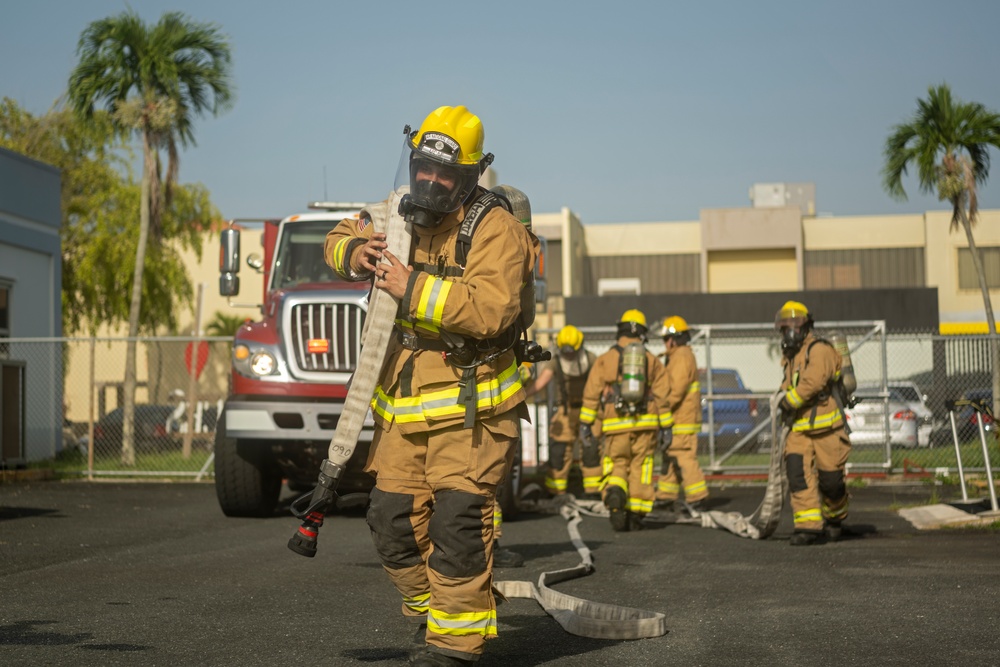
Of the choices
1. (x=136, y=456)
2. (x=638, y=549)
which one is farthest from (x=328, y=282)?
(x=136, y=456)

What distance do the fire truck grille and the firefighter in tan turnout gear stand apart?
20.5 feet

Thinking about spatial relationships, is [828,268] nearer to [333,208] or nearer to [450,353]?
[333,208]

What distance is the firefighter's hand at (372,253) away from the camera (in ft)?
16.0

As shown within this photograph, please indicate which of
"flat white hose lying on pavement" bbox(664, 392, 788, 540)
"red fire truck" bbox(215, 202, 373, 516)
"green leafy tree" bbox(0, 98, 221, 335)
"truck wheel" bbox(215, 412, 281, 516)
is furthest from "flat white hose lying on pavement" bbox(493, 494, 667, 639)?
"green leafy tree" bbox(0, 98, 221, 335)

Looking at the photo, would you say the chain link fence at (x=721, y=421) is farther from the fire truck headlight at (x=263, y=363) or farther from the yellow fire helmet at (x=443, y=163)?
the yellow fire helmet at (x=443, y=163)

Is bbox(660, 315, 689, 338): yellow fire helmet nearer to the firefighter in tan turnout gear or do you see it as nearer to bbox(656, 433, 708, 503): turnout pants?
bbox(656, 433, 708, 503): turnout pants

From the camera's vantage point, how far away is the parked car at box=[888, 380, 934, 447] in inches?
741

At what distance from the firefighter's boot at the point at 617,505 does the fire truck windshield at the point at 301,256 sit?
3428mm

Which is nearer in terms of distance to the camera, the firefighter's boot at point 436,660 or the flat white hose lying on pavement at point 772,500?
the firefighter's boot at point 436,660

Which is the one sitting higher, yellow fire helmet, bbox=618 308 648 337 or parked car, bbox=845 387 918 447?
yellow fire helmet, bbox=618 308 648 337

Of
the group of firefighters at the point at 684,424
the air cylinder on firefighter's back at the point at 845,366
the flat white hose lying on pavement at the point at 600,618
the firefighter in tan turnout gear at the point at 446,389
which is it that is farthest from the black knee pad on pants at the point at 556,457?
the firefighter in tan turnout gear at the point at 446,389

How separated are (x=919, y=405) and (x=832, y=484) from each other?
10752mm

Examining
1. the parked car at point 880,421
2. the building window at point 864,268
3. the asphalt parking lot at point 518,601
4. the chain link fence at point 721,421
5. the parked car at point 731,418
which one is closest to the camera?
the asphalt parking lot at point 518,601

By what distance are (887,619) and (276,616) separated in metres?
3.04
